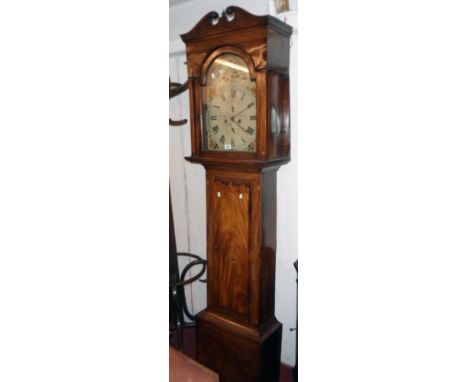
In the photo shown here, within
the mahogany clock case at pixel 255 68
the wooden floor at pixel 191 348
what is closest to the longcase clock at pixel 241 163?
the mahogany clock case at pixel 255 68

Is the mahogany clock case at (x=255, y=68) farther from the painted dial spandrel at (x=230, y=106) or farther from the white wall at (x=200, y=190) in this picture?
the white wall at (x=200, y=190)

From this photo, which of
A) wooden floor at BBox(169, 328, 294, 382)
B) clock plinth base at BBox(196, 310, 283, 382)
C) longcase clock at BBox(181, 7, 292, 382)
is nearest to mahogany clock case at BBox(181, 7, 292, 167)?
longcase clock at BBox(181, 7, 292, 382)

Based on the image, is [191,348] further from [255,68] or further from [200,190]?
[255,68]

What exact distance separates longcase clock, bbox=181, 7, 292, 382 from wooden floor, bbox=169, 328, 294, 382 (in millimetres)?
171

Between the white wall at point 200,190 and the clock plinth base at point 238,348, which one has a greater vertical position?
the white wall at point 200,190

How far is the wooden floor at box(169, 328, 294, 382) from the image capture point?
2180mm

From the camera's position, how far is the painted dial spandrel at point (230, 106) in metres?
1.69

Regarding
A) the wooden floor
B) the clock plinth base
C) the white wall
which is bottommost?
the wooden floor

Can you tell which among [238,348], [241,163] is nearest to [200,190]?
[241,163]

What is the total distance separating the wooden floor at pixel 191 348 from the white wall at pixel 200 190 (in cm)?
7

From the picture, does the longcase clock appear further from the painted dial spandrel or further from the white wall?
the white wall
